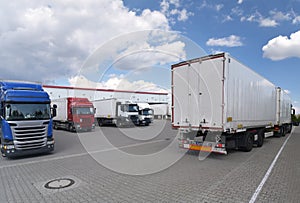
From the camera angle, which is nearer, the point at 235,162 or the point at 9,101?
the point at 235,162

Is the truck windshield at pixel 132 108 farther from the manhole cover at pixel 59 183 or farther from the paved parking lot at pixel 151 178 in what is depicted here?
the manhole cover at pixel 59 183

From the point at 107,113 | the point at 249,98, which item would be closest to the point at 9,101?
the point at 249,98

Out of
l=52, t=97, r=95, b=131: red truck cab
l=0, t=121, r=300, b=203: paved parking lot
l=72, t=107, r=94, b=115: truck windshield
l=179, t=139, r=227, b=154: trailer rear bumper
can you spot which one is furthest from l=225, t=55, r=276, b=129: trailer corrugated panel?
l=72, t=107, r=94, b=115: truck windshield

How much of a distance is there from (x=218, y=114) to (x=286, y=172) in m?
2.56

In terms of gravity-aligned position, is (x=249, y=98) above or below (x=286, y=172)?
above

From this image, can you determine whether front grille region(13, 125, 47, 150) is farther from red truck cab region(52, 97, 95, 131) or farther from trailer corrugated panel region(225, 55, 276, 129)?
red truck cab region(52, 97, 95, 131)

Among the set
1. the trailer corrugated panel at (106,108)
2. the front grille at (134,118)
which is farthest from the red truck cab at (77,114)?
the front grille at (134,118)

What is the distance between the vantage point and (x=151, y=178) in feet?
16.9

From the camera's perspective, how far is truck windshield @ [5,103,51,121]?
281 inches

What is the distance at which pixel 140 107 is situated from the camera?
2395cm

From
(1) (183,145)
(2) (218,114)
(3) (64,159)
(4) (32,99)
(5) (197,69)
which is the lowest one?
(3) (64,159)

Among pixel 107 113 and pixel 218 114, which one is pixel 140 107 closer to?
pixel 107 113

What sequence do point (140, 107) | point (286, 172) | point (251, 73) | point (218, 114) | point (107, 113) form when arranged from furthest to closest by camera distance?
1. point (140, 107)
2. point (107, 113)
3. point (251, 73)
4. point (218, 114)
5. point (286, 172)

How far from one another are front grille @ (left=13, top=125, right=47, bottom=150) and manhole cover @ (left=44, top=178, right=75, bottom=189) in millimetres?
3118
